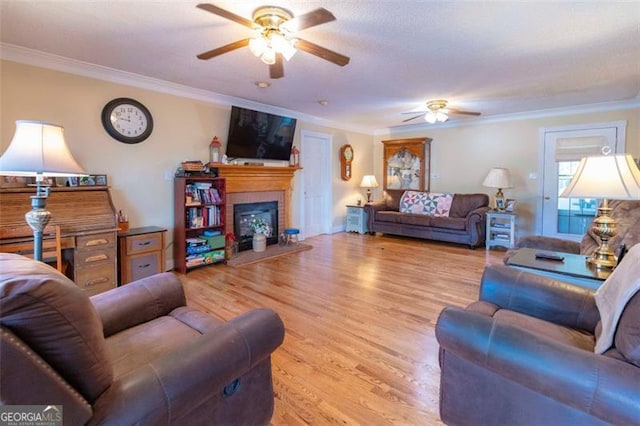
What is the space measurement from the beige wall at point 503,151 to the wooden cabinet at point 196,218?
4564 millimetres

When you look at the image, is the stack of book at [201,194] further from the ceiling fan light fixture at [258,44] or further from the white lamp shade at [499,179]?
the white lamp shade at [499,179]

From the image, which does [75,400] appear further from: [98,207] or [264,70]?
[264,70]

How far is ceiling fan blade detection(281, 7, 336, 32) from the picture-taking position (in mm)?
1819

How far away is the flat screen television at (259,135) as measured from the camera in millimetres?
4535

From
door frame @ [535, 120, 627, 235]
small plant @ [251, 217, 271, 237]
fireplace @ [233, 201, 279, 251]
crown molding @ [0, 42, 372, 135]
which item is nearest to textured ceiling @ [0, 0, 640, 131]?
crown molding @ [0, 42, 372, 135]

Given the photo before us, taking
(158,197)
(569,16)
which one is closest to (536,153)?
(569,16)

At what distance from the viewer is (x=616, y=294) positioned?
124 centimetres

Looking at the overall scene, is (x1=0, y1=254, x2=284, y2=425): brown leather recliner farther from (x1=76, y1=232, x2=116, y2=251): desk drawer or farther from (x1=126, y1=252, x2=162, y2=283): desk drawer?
(x1=126, y1=252, x2=162, y2=283): desk drawer

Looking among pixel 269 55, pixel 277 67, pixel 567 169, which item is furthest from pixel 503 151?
pixel 269 55

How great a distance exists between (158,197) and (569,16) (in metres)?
4.33

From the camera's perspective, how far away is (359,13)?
7.33 feet

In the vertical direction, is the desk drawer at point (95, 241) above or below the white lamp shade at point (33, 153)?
below

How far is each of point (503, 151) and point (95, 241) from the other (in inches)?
250

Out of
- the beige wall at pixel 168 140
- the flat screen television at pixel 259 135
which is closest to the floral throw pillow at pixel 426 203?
the beige wall at pixel 168 140
